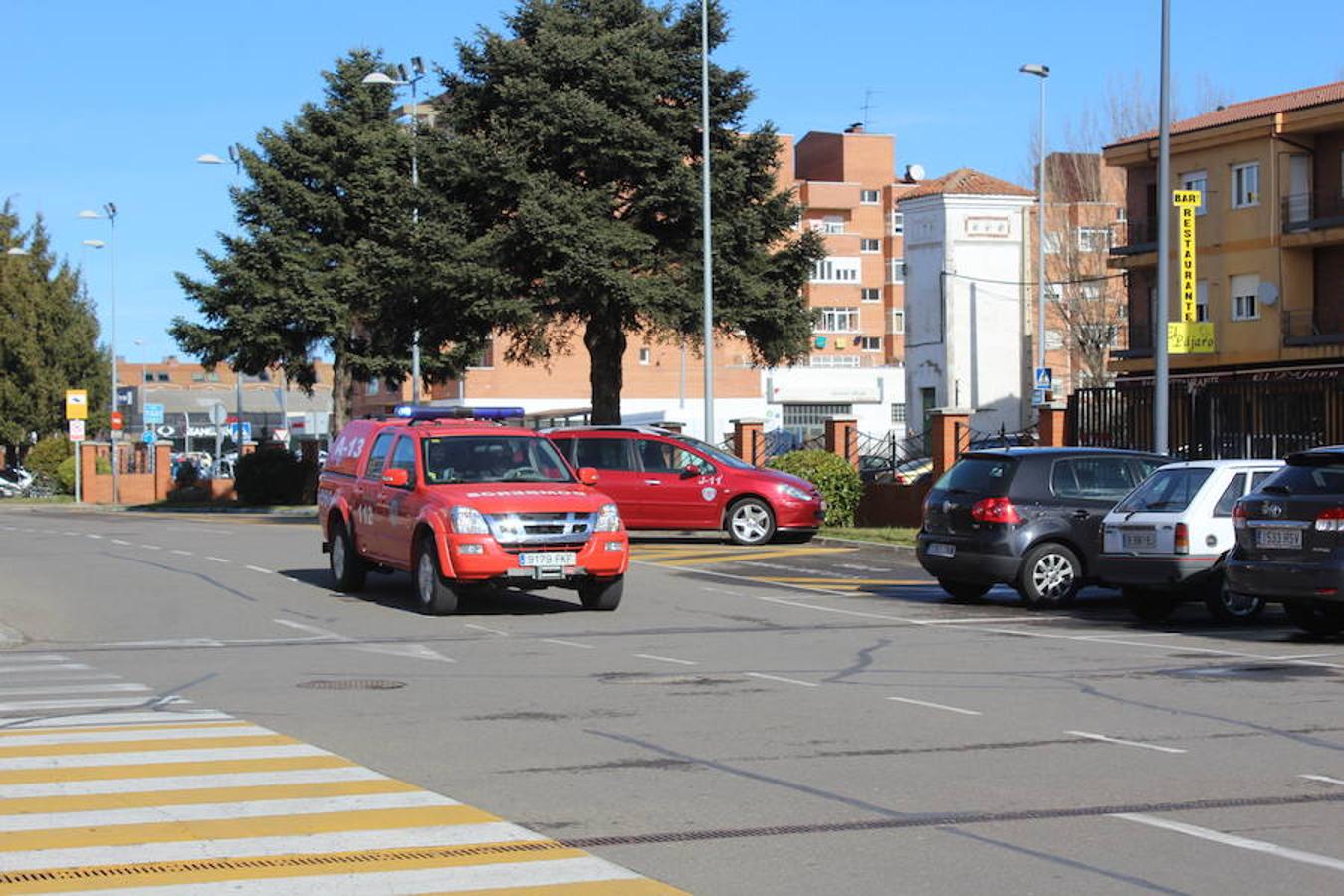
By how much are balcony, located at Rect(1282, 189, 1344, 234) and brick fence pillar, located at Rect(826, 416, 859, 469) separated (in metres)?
19.5

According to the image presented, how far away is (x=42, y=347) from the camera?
233ft

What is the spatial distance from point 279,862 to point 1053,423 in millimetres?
24940

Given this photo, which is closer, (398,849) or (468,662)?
(398,849)

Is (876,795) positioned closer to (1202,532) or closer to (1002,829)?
(1002,829)

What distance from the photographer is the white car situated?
16.8 meters

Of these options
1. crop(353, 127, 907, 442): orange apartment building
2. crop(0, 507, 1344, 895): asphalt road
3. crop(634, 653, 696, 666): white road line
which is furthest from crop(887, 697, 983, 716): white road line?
crop(353, 127, 907, 442): orange apartment building

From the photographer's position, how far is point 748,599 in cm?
2019

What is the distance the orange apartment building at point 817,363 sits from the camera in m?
82.4

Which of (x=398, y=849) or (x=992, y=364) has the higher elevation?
(x=992, y=364)

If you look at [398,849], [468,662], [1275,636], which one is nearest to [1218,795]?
[398,849]

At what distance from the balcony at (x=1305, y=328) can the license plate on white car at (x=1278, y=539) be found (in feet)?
119

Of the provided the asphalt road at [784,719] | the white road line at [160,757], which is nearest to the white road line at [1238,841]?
the asphalt road at [784,719]

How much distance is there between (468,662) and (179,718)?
3.48m

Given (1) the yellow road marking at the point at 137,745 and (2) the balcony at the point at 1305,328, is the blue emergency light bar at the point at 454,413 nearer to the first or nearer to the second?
(1) the yellow road marking at the point at 137,745
